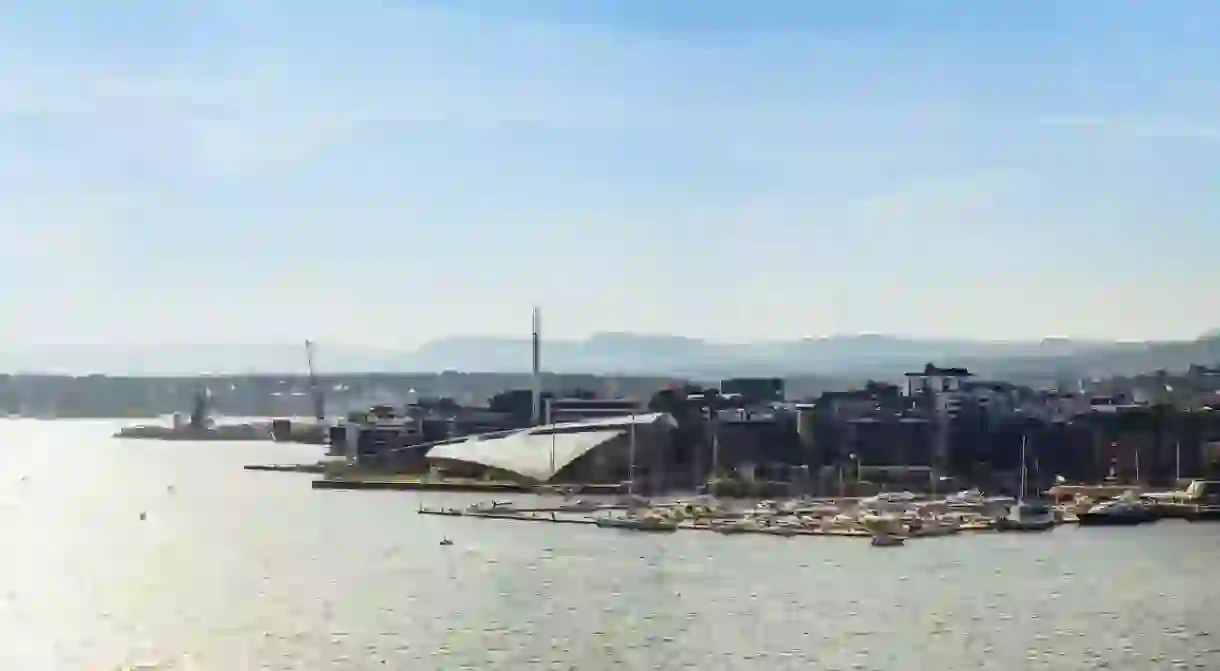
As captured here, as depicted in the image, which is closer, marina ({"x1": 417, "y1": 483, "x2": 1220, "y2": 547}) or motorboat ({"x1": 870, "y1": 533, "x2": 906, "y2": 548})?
motorboat ({"x1": 870, "y1": 533, "x2": 906, "y2": 548})

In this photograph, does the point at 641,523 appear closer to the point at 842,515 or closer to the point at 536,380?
the point at 842,515

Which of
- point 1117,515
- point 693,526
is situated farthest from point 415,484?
point 1117,515

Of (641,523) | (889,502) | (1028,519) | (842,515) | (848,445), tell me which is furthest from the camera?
(848,445)

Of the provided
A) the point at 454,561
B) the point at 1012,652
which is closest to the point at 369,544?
the point at 454,561

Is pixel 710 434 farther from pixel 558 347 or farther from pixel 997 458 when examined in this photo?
pixel 558 347

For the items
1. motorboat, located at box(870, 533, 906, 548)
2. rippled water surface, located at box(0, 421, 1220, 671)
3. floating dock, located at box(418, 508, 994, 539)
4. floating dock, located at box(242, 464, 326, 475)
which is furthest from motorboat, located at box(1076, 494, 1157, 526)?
floating dock, located at box(242, 464, 326, 475)

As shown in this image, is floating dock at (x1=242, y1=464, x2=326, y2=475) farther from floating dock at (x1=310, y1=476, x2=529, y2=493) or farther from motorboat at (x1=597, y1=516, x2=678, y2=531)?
motorboat at (x1=597, y1=516, x2=678, y2=531)
